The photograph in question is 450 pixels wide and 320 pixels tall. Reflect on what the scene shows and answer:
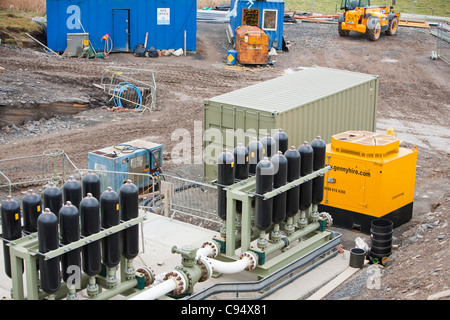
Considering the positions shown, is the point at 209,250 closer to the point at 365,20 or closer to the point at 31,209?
the point at 31,209

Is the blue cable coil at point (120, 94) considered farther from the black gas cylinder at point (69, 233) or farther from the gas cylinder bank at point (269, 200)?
the black gas cylinder at point (69, 233)

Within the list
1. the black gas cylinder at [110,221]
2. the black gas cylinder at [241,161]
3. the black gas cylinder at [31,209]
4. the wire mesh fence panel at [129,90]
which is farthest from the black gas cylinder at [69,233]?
the wire mesh fence panel at [129,90]

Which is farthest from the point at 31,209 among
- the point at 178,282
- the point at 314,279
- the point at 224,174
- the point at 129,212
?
the point at 314,279

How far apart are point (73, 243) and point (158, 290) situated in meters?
1.63

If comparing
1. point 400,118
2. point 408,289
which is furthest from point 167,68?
point 408,289

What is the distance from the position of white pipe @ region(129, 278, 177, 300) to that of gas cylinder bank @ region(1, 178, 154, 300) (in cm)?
52

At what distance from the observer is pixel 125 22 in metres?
35.3

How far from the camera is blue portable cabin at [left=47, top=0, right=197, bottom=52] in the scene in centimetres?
3419

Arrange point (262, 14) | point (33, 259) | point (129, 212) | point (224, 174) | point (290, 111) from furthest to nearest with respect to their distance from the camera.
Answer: point (262, 14) → point (290, 111) → point (224, 174) → point (129, 212) → point (33, 259)

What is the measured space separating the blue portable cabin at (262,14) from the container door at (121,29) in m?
5.83

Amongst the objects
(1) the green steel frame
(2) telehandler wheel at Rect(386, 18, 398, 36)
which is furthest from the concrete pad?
(2) telehandler wheel at Rect(386, 18, 398, 36)

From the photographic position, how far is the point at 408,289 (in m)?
11.0

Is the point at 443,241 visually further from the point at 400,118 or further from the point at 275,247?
the point at 400,118

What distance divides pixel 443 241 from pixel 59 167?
1168cm
